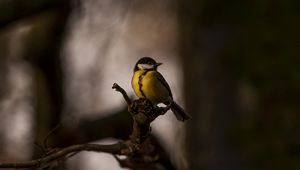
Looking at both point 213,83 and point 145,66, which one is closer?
point 145,66

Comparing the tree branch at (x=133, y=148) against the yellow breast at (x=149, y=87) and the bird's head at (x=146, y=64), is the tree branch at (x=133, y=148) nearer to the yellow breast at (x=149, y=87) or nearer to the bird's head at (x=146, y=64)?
the yellow breast at (x=149, y=87)

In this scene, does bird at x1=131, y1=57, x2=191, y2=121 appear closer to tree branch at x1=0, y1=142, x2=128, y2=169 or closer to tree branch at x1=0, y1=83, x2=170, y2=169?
tree branch at x1=0, y1=83, x2=170, y2=169

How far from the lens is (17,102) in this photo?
6066mm

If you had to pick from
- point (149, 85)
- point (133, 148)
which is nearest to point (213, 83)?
point (133, 148)

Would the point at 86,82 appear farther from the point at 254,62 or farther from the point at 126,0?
the point at 254,62

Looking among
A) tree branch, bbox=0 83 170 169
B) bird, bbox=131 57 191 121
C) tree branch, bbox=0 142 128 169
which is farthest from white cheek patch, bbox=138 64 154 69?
tree branch, bbox=0 142 128 169

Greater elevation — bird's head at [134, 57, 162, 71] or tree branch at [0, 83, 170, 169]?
bird's head at [134, 57, 162, 71]

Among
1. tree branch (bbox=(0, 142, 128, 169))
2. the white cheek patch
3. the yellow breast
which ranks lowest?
tree branch (bbox=(0, 142, 128, 169))

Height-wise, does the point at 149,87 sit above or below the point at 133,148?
above

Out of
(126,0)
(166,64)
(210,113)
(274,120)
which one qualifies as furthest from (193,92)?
(166,64)

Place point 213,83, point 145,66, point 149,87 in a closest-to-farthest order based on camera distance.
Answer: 1. point 149,87
2. point 145,66
3. point 213,83

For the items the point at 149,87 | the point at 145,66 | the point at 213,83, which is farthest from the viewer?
the point at 213,83

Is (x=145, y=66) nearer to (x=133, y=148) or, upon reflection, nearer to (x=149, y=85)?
(x=149, y=85)

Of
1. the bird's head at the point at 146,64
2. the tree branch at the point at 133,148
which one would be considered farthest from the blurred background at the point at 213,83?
the bird's head at the point at 146,64
